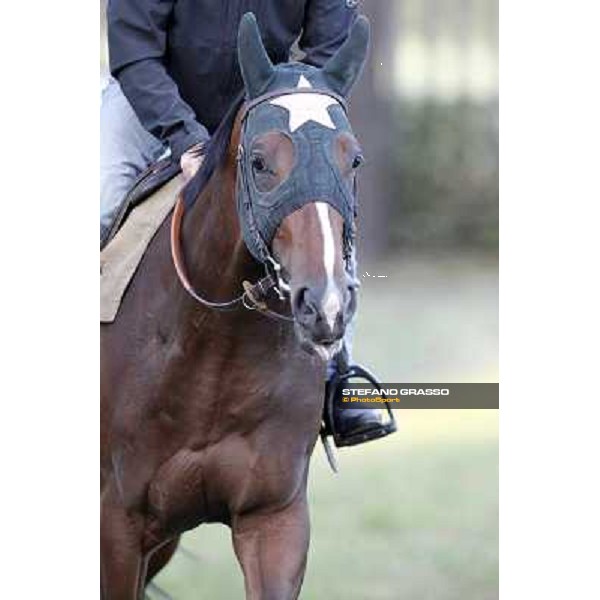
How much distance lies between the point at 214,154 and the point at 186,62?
561mm

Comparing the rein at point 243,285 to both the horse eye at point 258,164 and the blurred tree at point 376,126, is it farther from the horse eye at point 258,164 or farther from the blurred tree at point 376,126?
the blurred tree at point 376,126

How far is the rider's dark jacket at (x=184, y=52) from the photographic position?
5.57 m

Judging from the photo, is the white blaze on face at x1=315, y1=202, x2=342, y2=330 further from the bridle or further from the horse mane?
the horse mane

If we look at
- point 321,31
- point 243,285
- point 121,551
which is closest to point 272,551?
point 121,551

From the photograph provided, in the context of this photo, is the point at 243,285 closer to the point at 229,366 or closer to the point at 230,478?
the point at 229,366

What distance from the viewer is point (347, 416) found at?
233 inches

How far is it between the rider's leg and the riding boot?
28.7 inches

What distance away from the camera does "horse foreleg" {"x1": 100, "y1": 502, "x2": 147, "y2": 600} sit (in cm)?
548

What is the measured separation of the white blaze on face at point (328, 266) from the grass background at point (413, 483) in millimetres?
1702
